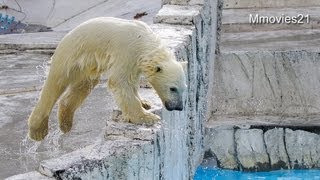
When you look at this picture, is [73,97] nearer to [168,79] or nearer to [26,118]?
[168,79]

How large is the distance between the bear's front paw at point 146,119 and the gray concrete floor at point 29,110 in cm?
32

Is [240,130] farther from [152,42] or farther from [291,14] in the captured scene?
[152,42]

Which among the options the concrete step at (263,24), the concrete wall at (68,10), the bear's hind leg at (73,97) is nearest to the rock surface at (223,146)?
the concrete step at (263,24)

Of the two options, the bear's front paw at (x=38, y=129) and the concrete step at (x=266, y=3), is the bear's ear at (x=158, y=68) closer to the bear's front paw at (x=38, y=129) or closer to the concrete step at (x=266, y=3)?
the bear's front paw at (x=38, y=129)

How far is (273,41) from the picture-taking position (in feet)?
33.3

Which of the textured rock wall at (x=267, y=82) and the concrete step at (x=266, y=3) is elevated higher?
the concrete step at (x=266, y=3)

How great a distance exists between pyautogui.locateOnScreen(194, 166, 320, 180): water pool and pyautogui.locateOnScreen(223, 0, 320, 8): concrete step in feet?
9.72

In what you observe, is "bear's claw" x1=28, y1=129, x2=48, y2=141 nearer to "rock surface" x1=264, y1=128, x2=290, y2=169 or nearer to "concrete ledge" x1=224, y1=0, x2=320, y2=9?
"rock surface" x1=264, y1=128, x2=290, y2=169

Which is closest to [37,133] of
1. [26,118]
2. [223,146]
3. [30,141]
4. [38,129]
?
[38,129]

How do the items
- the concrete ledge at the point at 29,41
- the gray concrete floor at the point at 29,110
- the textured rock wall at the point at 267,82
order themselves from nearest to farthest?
the gray concrete floor at the point at 29,110 < the textured rock wall at the point at 267,82 < the concrete ledge at the point at 29,41

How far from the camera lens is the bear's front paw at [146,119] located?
494cm

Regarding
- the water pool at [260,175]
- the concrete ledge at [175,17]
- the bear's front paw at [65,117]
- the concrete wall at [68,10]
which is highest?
the concrete ledge at [175,17]

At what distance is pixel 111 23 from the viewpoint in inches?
194

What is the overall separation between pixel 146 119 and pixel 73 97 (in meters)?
0.63
